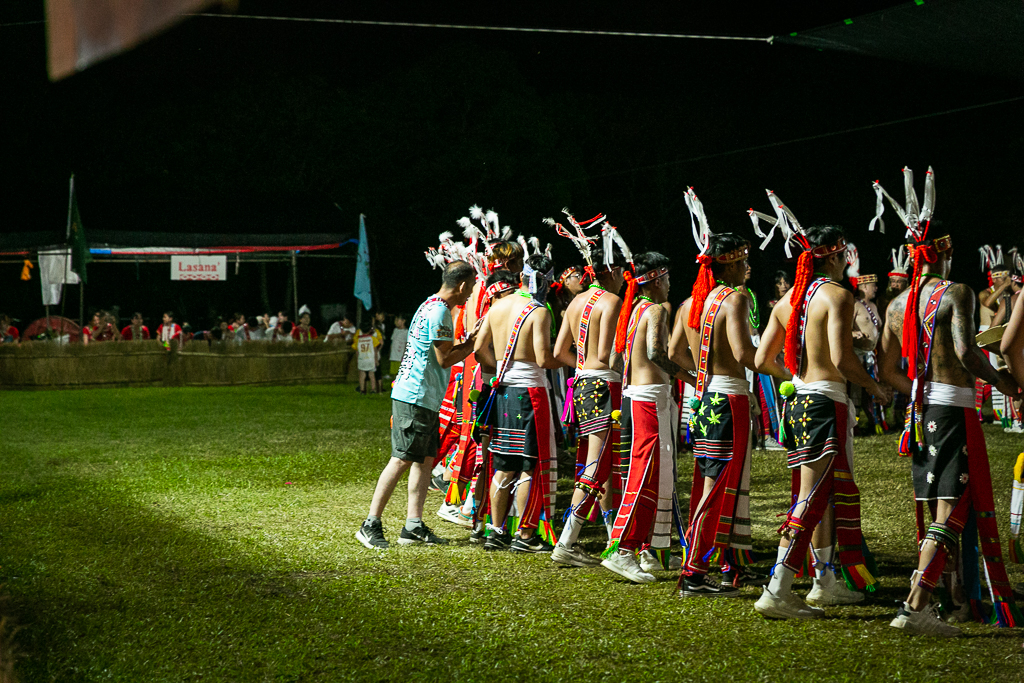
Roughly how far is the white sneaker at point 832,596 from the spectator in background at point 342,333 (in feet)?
63.3

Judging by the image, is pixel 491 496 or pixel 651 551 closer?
pixel 651 551

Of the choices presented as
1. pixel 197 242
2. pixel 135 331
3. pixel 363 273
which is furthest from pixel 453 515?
pixel 135 331

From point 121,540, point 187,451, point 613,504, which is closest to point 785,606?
point 613,504

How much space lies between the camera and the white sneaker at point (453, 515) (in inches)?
299

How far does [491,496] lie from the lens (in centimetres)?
659

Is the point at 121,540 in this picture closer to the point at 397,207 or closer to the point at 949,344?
the point at 949,344

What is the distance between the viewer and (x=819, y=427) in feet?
16.0

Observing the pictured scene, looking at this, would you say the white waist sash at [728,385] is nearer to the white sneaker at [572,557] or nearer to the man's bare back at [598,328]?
the man's bare back at [598,328]

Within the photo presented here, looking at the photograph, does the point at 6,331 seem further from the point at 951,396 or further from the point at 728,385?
the point at 951,396

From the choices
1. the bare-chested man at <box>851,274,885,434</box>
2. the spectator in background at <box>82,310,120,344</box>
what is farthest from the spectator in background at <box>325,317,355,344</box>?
the bare-chested man at <box>851,274,885,434</box>

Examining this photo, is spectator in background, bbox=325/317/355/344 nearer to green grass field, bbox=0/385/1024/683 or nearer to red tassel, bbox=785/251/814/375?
green grass field, bbox=0/385/1024/683

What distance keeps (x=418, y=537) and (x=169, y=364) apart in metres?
16.2

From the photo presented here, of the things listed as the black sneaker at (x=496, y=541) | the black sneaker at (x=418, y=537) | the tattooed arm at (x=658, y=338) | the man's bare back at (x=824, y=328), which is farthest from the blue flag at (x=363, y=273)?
the man's bare back at (x=824, y=328)

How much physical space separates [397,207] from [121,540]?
102 feet
